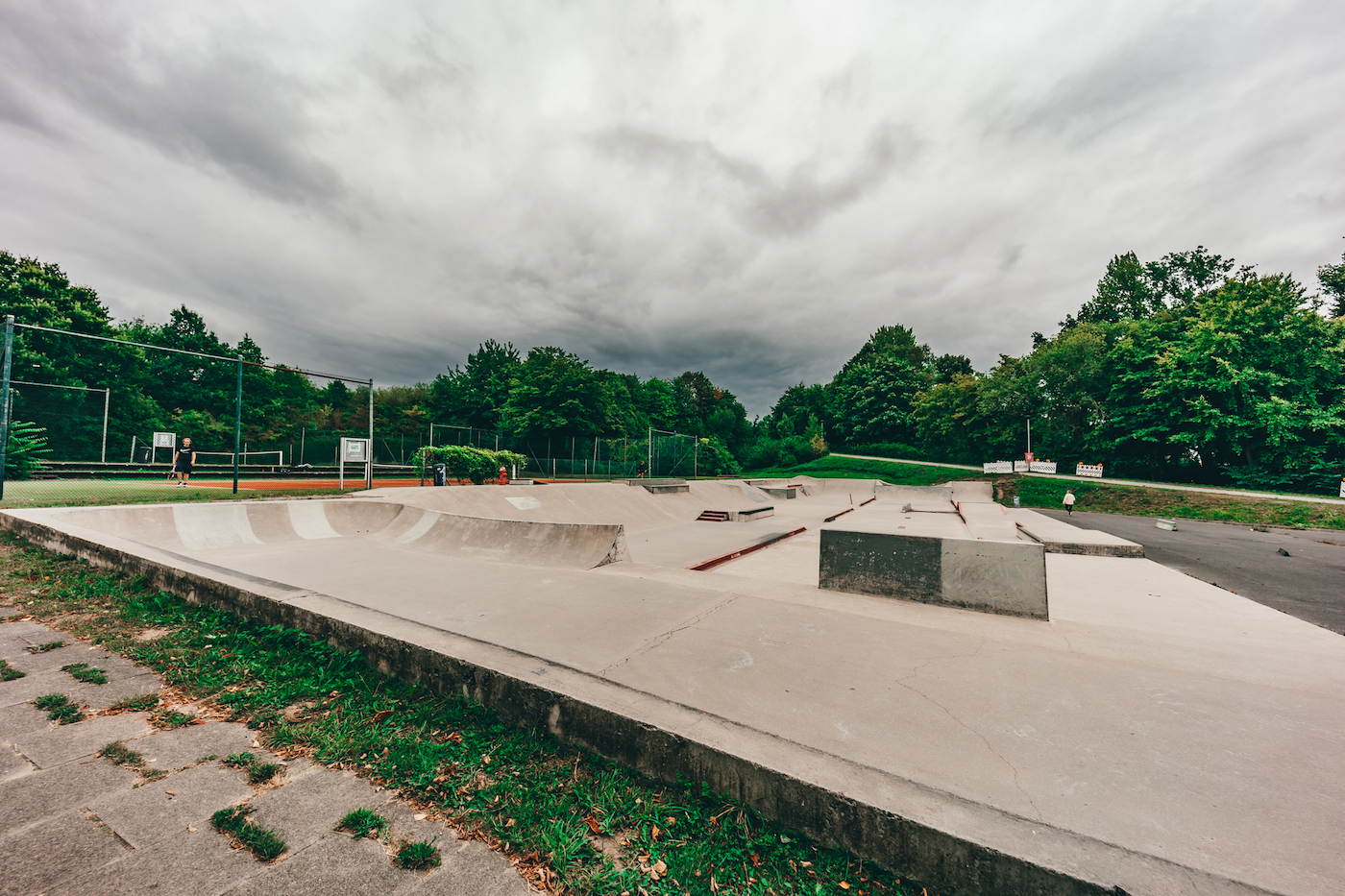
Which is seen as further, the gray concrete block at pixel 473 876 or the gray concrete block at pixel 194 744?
the gray concrete block at pixel 194 744

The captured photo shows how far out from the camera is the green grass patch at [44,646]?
129 inches

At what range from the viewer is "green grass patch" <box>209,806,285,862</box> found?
1.69 metres

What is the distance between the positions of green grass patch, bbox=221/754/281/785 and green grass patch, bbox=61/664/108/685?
154 cm

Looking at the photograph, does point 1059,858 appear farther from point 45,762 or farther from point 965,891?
point 45,762

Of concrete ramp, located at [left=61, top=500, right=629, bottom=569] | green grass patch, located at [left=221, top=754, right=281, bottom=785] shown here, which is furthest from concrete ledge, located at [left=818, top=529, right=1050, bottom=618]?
green grass patch, located at [left=221, top=754, right=281, bottom=785]

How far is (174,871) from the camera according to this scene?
5.18 feet

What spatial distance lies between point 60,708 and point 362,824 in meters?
2.24

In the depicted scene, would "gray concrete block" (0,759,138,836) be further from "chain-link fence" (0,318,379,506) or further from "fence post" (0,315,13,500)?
"fence post" (0,315,13,500)

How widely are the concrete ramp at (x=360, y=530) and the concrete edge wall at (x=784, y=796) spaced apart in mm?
3013

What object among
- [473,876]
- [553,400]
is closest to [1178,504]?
[473,876]

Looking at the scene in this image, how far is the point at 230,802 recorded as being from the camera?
1.95 metres

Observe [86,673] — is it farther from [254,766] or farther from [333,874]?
[333,874]

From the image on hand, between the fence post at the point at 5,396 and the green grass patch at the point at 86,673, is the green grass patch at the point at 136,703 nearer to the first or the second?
the green grass patch at the point at 86,673

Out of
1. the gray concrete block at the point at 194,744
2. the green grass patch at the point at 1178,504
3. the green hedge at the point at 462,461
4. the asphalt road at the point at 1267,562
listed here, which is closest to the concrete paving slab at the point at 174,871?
the gray concrete block at the point at 194,744
